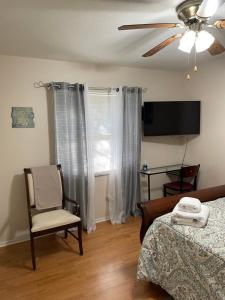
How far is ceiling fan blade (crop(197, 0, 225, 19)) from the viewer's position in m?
1.36

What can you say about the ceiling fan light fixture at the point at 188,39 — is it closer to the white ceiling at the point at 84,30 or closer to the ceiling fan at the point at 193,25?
the ceiling fan at the point at 193,25

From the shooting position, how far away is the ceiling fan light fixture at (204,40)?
185 cm

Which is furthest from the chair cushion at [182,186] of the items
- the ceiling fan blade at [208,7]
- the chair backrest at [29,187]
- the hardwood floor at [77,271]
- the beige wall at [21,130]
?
the ceiling fan blade at [208,7]

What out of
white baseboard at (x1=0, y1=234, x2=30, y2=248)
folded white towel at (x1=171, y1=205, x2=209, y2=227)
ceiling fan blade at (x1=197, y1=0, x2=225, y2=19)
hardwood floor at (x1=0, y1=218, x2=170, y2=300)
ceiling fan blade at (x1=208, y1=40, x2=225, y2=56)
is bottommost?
hardwood floor at (x1=0, y1=218, x2=170, y2=300)

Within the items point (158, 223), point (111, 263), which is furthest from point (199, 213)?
point (111, 263)

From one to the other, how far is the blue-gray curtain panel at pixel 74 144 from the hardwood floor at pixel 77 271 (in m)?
0.48

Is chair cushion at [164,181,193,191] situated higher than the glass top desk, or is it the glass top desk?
the glass top desk

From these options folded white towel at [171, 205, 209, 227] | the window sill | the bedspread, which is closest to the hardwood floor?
the bedspread

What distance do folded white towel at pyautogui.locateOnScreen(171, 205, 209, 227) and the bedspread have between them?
→ 0.13ft

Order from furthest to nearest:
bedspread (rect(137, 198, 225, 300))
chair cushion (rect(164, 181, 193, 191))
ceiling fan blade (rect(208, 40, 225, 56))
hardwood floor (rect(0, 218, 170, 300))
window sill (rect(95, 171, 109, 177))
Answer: chair cushion (rect(164, 181, 193, 191)) < window sill (rect(95, 171, 109, 177)) < hardwood floor (rect(0, 218, 170, 300)) < ceiling fan blade (rect(208, 40, 225, 56)) < bedspread (rect(137, 198, 225, 300))

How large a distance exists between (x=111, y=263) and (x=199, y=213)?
1188 millimetres

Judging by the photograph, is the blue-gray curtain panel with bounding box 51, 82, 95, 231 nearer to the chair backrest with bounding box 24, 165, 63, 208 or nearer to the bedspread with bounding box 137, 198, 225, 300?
the chair backrest with bounding box 24, 165, 63, 208

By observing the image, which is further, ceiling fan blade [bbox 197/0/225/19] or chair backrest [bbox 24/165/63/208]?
chair backrest [bbox 24/165/63/208]

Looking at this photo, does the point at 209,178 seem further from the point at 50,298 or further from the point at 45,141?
the point at 50,298
